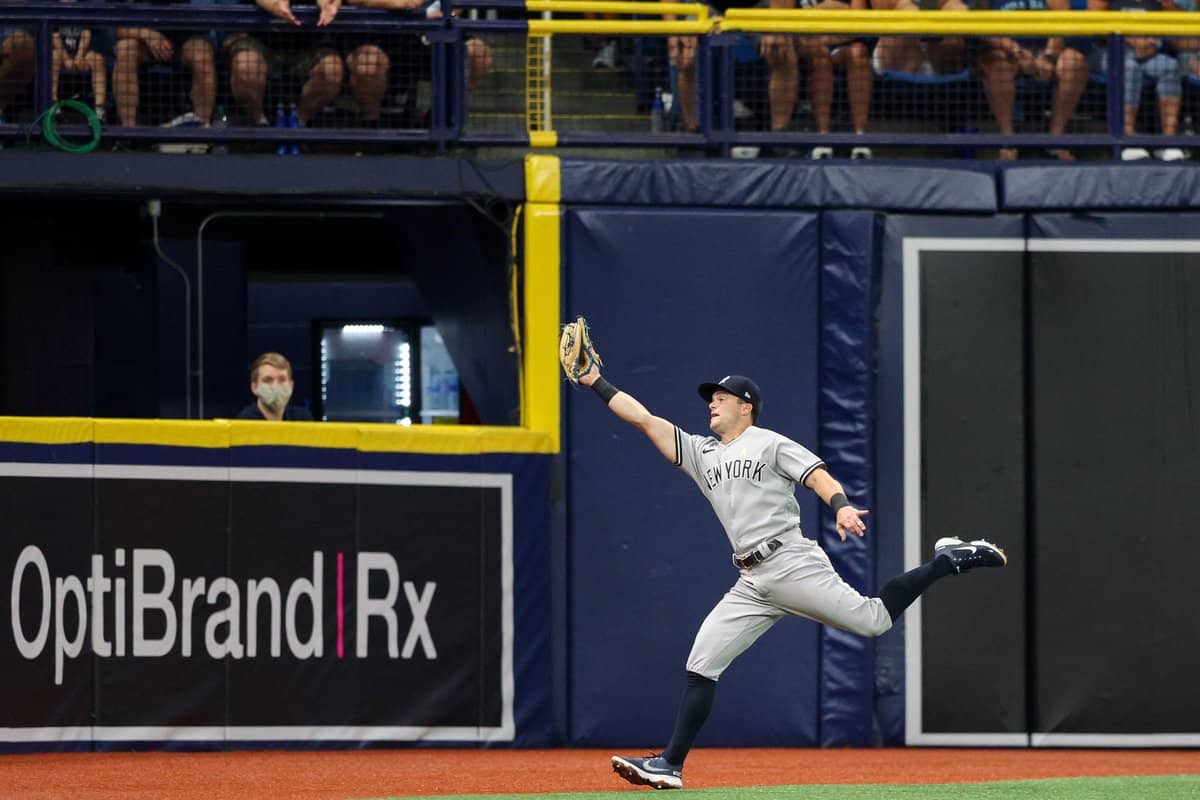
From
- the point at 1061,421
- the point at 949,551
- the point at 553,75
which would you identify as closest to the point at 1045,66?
the point at 1061,421

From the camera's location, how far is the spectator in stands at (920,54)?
439 inches

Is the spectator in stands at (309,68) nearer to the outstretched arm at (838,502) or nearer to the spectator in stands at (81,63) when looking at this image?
the spectator in stands at (81,63)

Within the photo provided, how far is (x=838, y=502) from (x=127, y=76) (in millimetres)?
5030

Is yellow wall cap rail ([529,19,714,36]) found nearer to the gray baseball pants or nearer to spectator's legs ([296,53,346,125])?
spectator's legs ([296,53,346,125])

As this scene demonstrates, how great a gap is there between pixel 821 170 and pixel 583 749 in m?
3.64

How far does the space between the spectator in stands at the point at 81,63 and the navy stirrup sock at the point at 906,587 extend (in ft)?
17.0

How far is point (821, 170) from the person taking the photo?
36.0 feet

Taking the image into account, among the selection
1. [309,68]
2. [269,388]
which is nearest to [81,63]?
[309,68]

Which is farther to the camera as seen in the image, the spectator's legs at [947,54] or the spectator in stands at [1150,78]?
the spectator in stands at [1150,78]

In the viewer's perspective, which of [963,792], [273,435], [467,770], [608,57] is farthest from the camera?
[608,57]

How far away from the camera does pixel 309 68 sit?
1069 cm

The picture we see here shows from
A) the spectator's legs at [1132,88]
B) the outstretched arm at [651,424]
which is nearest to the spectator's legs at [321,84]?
the outstretched arm at [651,424]

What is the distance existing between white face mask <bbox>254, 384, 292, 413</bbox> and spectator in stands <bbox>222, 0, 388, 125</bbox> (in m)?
1.50

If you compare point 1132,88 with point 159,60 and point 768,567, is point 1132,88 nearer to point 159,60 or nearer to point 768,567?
point 768,567
